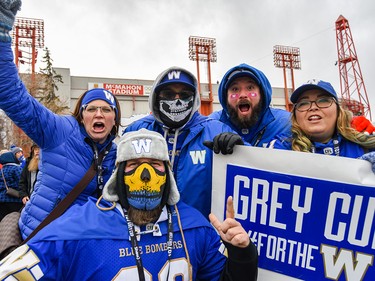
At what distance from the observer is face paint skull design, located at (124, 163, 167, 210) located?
1982 mm

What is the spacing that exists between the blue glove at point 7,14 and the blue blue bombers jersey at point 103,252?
3.75 ft

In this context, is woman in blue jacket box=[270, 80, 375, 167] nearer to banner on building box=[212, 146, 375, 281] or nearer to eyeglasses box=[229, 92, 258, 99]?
banner on building box=[212, 146, 375, 281]

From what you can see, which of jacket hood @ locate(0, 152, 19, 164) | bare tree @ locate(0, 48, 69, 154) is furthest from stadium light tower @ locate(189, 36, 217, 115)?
jacket hood @ locate(0, 152, 19, 164)

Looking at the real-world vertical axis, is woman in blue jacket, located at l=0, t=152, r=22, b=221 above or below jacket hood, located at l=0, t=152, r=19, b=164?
below

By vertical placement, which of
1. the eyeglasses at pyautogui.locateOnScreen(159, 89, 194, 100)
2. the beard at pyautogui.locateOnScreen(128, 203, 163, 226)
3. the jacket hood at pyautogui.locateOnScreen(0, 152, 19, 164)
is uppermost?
the eyeglasses at pyautogui.locateOnScreen(159, 89, 194, 100)

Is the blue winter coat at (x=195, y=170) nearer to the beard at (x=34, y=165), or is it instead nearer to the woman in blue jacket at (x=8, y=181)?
the beard at (x=34, y=165)

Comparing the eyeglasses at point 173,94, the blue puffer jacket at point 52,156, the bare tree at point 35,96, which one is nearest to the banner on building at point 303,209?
the eyeglasses at point 173,94

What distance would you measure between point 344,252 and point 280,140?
98cm

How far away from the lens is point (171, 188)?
2148 millimetres

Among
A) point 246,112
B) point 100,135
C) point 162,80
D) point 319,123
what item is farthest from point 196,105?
point 319,123

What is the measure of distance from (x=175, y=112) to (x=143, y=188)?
0.97 metres

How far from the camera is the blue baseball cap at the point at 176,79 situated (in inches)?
111

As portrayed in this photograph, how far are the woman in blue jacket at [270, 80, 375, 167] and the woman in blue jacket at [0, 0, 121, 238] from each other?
1561 mm

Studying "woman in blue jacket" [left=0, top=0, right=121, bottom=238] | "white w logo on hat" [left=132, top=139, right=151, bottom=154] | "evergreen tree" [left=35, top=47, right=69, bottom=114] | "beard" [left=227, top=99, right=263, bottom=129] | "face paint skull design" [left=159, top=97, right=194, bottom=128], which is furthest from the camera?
"evergreen tree" [left=35, top=47, right=69, bottom=114]
